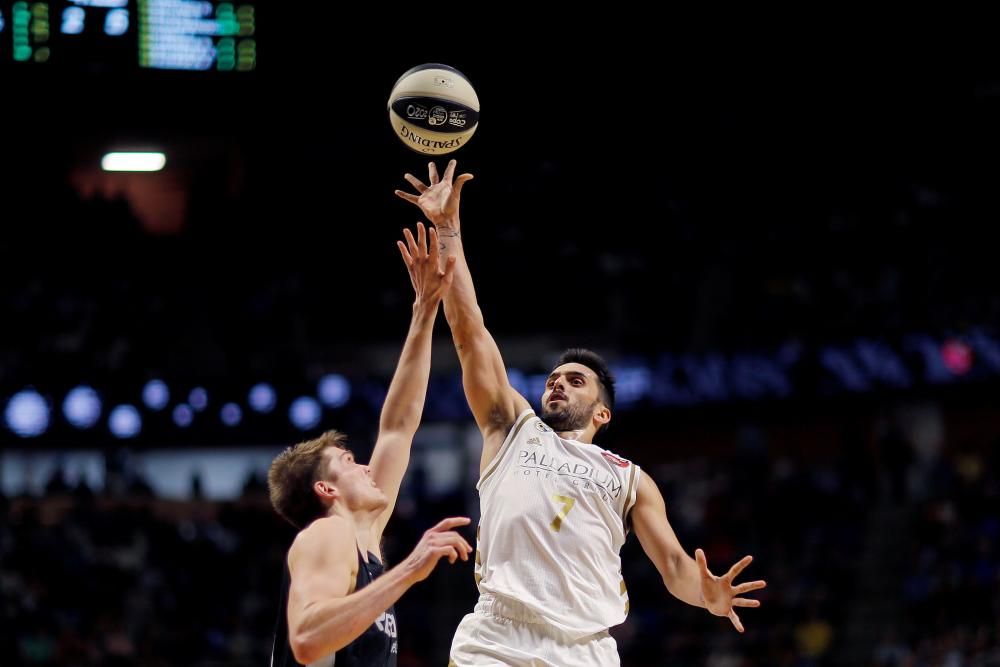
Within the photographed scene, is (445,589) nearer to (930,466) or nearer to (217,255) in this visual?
(217,255)

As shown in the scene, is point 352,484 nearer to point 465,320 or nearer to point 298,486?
point 298,486

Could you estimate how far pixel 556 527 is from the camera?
5.06 m

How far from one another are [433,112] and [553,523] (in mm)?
2202

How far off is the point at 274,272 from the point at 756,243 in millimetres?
7251

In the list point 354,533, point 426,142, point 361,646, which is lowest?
point 361,646

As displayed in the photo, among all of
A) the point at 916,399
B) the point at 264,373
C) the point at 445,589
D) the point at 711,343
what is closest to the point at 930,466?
the point at 916,399

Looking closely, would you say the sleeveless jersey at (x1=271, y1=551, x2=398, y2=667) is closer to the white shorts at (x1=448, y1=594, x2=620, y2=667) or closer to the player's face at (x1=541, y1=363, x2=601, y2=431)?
the white shorts at (x1=448, y1=594, x2=620, y2=667)

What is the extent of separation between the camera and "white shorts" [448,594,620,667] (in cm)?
485

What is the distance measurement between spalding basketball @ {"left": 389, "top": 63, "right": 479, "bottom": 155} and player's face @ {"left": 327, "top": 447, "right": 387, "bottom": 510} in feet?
6.74

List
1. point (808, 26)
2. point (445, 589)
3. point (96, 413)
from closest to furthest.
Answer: point (808, 26) → point (96, 413) → point (445, 589)

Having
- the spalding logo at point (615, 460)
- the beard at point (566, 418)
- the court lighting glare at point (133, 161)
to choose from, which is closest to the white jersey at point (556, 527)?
the spalding logo at point (615, 460)

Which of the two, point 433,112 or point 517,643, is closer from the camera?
point 517,643

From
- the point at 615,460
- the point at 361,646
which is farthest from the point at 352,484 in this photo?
the point at 615,460

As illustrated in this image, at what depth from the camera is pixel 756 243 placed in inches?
757
